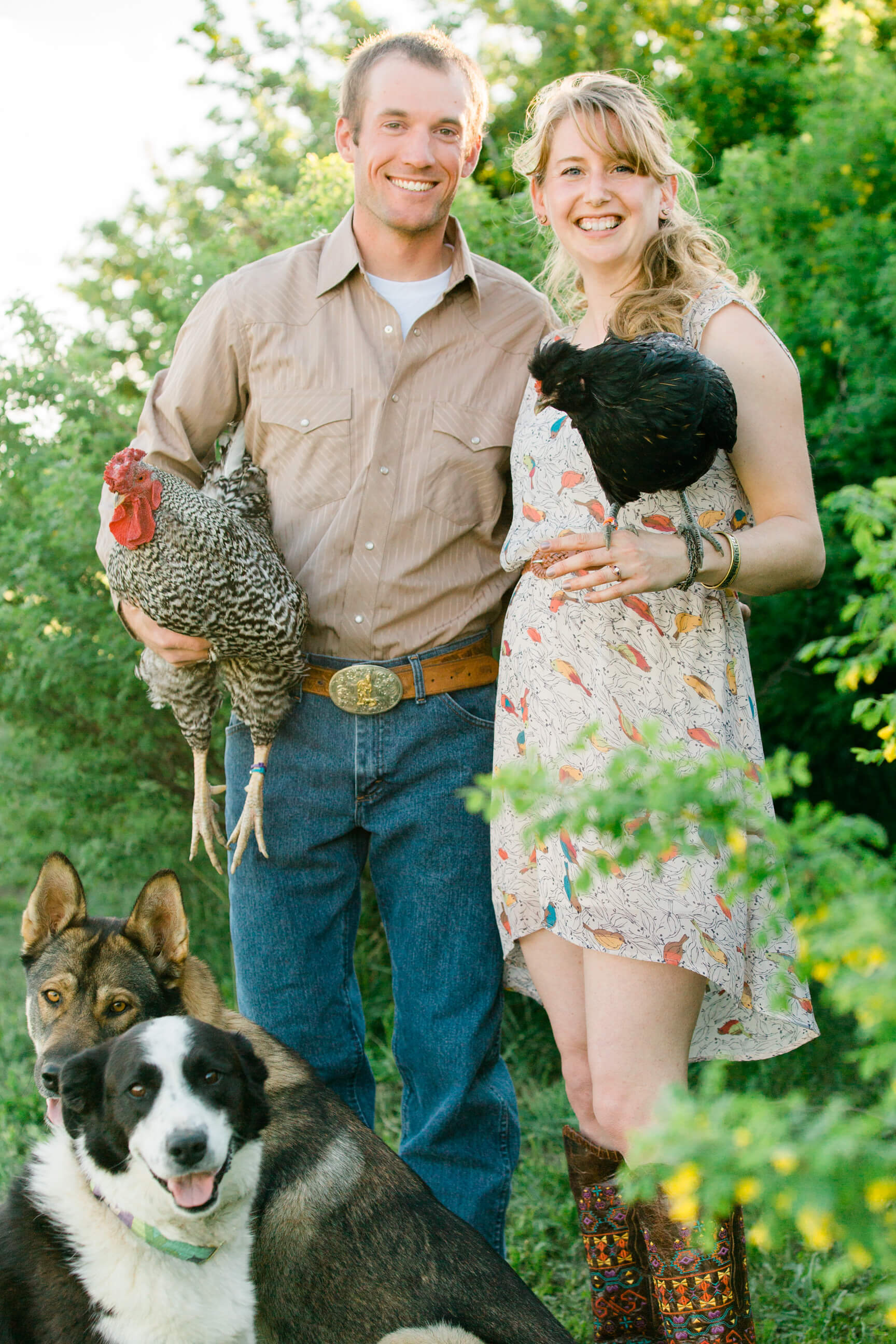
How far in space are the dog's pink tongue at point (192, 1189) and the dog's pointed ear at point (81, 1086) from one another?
0.23m

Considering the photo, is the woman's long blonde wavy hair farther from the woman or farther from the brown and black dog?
the brown and black dog

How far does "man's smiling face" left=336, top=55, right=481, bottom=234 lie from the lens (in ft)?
9.44

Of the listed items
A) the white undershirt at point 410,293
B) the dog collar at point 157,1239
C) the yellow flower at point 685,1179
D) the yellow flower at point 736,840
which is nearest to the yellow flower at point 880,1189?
the yellow flower at point 685,1179

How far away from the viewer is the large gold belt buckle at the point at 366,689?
2.95 meters

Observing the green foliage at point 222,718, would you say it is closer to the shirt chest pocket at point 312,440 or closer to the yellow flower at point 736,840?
the shirt chest pocket at point 312,440

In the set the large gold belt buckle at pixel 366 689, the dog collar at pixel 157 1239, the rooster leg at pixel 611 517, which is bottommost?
the dog collar at pixel 157 1239

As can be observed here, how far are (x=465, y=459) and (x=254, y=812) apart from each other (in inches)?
43.6

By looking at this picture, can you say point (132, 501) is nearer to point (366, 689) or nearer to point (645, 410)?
point (366, 689)

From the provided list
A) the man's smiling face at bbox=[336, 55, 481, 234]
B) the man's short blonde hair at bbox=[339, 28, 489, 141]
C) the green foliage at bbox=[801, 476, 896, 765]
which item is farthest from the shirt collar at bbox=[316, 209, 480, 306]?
the green foliage at bbox=[801, 476, 896, 765]

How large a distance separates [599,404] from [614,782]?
4.22 ft

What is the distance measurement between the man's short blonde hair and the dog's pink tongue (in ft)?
8.43

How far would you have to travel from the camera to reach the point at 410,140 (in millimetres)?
2865

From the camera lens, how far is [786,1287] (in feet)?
10.7

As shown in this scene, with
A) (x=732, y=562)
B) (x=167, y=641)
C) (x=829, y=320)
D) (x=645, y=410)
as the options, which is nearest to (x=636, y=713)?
(x=732, y=562)
